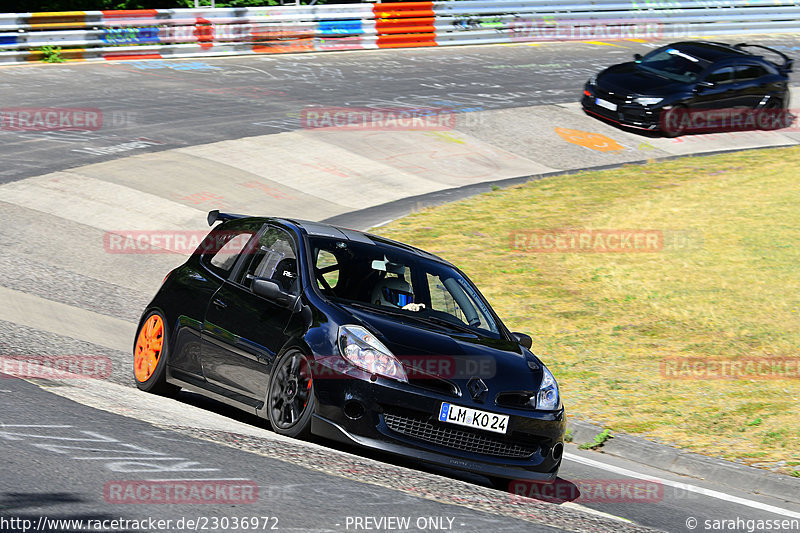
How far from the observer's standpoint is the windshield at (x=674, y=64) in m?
22.9

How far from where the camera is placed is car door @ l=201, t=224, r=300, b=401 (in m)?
7.21

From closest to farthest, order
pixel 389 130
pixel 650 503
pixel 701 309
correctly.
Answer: pixel 650 503 → pixel 701 309 → pixel 389 130

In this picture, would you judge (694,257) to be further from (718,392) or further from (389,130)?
(389,130)

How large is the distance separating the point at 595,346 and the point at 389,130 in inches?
431

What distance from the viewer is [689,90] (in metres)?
22.7

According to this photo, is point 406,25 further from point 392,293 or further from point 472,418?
point 472,418

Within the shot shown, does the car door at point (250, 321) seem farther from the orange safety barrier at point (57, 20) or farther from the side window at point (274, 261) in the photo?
the orange safety barrier at point (57, 20)

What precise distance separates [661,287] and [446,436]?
307 inches

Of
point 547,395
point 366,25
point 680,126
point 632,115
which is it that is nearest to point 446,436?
point 547,395

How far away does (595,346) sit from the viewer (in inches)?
445

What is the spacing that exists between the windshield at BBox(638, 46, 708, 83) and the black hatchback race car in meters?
16.2

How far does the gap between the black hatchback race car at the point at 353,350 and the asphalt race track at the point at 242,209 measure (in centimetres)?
25

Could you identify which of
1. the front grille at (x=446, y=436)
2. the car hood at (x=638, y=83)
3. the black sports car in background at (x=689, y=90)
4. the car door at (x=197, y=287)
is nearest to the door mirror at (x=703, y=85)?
the black sports car in background at (x=689, y=90)

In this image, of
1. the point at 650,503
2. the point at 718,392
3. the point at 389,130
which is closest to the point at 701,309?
the point at 718,392
